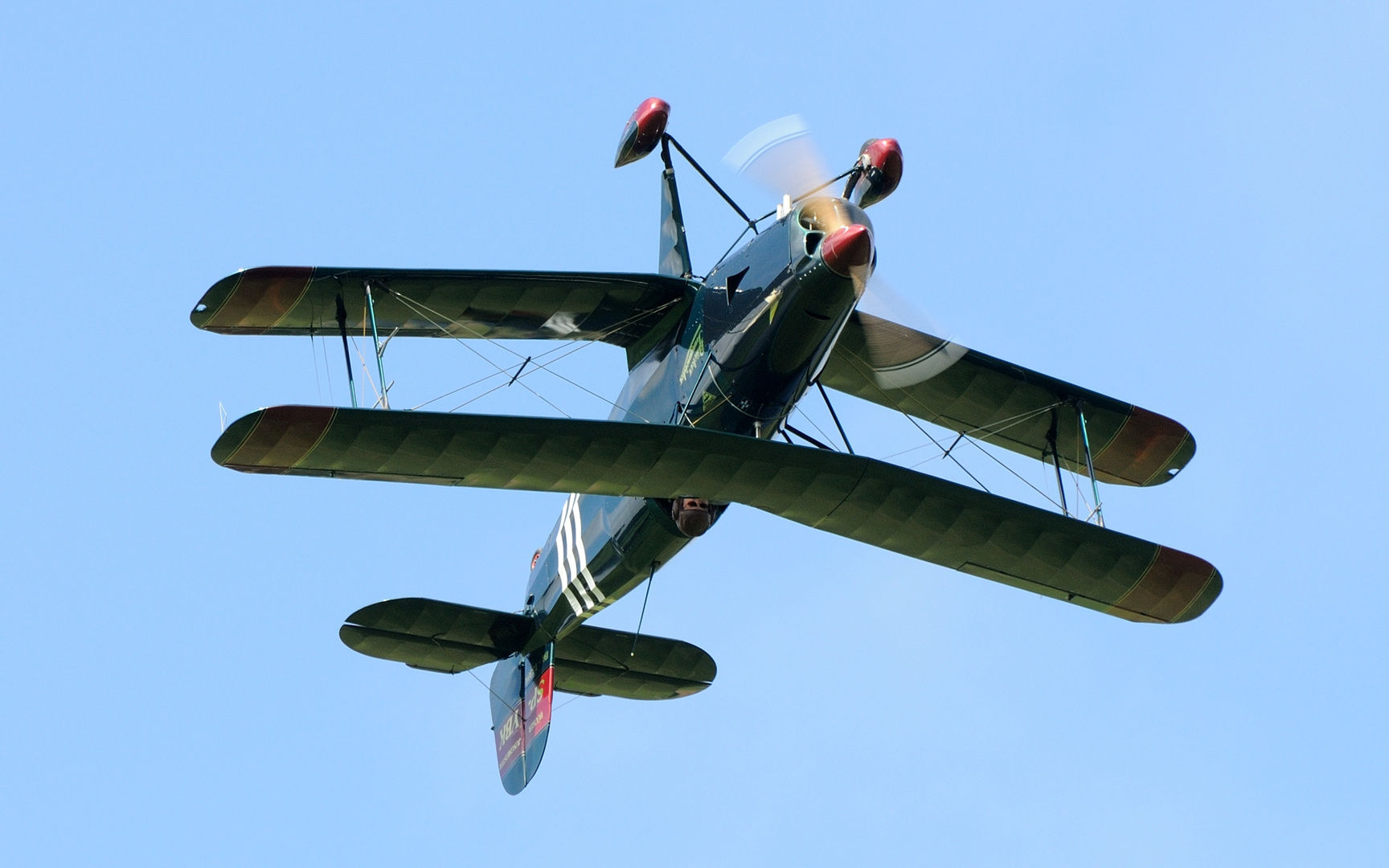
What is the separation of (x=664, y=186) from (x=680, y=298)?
140 centimetres

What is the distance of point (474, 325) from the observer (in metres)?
18.6

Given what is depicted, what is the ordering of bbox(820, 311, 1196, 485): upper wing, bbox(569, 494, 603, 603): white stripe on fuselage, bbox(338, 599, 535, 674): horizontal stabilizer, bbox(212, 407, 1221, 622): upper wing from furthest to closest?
bbox(338, 599, 535, 674): horizontal stabilizer → bbox(820, 311, 1196, 485): upper wing → bbox(569, 494, 603, 603): white stripe on fuselage → bbox(212, 407, 1221, 622): upper wing

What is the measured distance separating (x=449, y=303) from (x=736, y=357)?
344 centimetres

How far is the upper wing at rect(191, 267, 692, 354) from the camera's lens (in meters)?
17.7

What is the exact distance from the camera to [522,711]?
2188 cm

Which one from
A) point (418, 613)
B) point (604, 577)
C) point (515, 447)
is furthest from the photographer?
point (418, 613)

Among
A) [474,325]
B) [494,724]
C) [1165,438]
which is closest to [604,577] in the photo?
[474,325]

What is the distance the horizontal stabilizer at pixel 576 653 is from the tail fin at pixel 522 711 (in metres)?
0.27

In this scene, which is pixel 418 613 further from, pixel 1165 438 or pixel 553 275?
pixel 1165 438

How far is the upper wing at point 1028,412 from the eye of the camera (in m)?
19.6

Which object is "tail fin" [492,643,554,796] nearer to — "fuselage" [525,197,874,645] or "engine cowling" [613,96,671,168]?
"fuselage" [525,197,874,645]

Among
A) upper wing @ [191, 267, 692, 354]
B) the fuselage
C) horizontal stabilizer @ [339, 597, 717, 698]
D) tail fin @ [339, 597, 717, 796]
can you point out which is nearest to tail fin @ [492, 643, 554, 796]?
tail fin @ [339, 597, 717, 796]

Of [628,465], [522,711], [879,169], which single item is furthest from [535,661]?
[879,169]

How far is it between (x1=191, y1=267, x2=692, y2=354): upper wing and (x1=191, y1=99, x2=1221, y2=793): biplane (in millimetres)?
24
